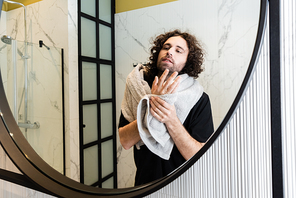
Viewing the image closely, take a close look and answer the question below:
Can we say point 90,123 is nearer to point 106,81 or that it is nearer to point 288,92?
point 106,81

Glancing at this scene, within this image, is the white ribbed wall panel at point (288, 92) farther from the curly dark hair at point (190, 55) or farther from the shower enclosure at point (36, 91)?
the shower enclosure at point (36, 91)

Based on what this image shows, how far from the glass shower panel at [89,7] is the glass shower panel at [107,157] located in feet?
1.40

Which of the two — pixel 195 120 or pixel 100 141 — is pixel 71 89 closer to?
pixel 100 141

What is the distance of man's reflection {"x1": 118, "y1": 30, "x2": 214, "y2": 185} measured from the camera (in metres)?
0.43

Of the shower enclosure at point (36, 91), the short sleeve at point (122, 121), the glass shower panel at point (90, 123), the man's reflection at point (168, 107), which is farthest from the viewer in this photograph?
the shower enclosure at point (36, 91)

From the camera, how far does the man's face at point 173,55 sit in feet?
Answer: 1.48

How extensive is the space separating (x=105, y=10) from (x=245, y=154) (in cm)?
54

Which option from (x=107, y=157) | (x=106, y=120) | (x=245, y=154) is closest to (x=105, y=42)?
(x=106, y=120)

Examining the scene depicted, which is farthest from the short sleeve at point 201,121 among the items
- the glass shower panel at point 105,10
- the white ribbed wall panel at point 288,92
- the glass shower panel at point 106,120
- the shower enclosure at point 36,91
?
the shower enclosure at point 36,91

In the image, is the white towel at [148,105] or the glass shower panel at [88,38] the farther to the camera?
the glass shower panel at [88,38]

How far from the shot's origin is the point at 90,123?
0.69 m

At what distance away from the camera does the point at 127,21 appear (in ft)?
1.82

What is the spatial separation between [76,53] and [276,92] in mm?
655

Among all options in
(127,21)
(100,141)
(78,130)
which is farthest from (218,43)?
(78,130)
